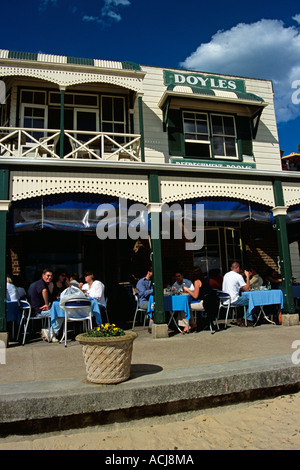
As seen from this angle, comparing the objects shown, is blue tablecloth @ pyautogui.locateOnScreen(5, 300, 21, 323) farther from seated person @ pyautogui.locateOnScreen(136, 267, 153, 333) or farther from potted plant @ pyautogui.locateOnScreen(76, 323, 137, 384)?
potted plant @ pyautogui.locateOnScreen(76, 323, 137, 384)

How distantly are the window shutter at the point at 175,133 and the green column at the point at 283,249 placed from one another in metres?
3.24

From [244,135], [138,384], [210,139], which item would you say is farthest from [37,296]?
[244,135]

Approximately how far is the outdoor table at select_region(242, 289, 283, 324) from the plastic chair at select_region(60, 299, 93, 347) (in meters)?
3.52

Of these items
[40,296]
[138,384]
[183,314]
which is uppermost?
[40,296]

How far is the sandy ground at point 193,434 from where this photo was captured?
318 centimetres

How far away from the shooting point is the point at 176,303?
743 cm

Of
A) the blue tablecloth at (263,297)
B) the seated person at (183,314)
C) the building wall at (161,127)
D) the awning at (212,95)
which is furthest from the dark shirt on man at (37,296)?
the awning at (212,95)

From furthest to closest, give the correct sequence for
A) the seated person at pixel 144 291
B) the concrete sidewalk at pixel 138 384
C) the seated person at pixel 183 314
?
1. the seated person at pixel 144 291
2. the seated person at pixel 183 314
3. the concrete sidewalk at pixel 138 384

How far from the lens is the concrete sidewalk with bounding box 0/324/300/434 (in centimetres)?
334

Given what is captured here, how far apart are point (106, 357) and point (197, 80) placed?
389 inches

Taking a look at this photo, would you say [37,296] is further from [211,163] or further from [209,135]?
[209,135]

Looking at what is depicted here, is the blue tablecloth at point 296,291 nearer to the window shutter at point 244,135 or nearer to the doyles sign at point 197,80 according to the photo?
the window shutter at point 244,135
